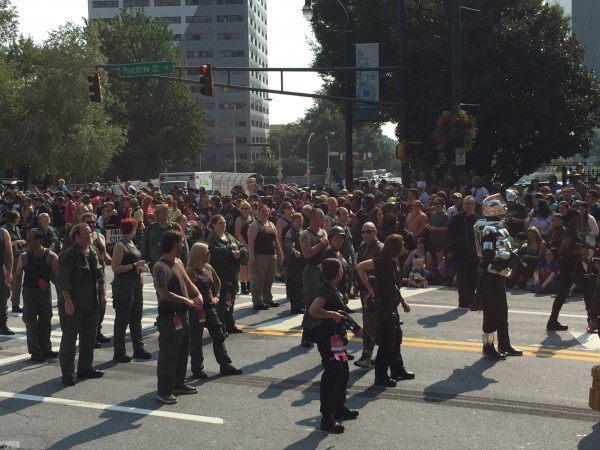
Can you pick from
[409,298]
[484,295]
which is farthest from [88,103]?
[484,295]

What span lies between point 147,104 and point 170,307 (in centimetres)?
5875

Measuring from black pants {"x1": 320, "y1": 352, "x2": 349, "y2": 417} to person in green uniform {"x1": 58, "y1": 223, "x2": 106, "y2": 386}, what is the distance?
344cm

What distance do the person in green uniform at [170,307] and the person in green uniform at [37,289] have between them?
293cm

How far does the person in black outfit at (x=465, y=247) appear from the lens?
14.3 m

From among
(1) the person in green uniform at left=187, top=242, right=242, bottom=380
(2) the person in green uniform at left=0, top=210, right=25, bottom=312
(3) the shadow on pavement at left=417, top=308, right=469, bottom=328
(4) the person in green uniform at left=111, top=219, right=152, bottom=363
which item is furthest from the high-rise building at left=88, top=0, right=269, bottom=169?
(1) the person in green uniform at left=187, top=242, right=242, bottom=380

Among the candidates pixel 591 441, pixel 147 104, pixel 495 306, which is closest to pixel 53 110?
pixel 147 104

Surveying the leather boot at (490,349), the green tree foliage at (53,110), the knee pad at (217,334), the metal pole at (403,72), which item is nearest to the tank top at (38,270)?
the knee pad at (217,334)

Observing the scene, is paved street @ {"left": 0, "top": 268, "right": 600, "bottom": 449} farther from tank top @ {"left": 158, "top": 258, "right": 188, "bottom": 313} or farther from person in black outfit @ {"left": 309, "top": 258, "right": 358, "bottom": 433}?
tank top @ {"left": 158, "top": 258, "right": 188, "bottom": 313}

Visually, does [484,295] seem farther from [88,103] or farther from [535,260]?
[88,103]

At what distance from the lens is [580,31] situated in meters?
117

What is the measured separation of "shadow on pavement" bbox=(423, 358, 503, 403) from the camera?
9234mm

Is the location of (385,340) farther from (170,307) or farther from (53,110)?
(53,110)

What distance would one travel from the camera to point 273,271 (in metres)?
15.2

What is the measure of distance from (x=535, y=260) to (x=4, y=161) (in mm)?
38636
